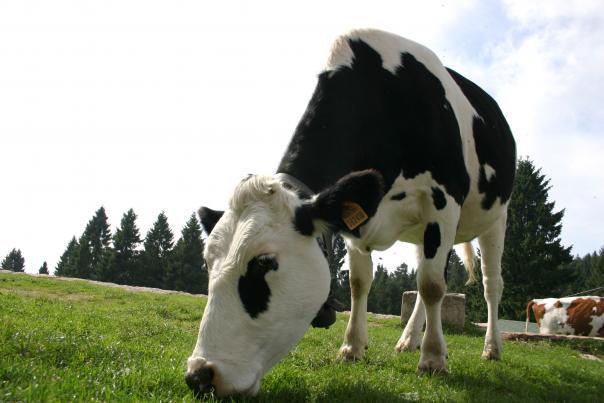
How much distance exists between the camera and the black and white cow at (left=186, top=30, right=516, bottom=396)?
3150mm

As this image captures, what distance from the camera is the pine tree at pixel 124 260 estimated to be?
260 ft

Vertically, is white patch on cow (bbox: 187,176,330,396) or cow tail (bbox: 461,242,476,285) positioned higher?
cow tail (bbox: 461,242,476,285)

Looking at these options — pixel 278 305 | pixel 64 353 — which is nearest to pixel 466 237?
pixel 278 305

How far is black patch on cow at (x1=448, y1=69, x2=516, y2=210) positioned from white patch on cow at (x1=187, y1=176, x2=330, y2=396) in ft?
12.5

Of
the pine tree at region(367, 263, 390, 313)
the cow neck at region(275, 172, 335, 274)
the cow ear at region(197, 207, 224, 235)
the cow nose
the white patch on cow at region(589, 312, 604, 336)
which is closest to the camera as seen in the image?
the cow nose

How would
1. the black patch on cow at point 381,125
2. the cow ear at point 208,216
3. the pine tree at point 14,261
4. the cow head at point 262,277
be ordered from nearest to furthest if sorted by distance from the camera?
1. the cow head at point 262,277
2. the cow ear at point 208,216
3. the black patch on cow at point 381,125
4. the pine tree at point 14,261

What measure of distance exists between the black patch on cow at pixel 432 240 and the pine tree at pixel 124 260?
7970cm

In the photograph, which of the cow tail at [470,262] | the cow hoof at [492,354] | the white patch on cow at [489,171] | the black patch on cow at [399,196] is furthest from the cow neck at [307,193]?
the cow tail at [470,262]

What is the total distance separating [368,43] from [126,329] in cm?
481

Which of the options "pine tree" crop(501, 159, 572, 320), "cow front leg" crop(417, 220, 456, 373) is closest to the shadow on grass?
"cow front leg" crop(417, 220, 456, 373)

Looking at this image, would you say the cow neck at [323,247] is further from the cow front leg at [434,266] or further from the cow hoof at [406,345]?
the cow hoof at [406,345]

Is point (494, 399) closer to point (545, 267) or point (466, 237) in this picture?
point (466, 237)

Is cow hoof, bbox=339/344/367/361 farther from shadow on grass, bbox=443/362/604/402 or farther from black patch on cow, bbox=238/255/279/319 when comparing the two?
black patch on cow, bbox=238/255/279/319

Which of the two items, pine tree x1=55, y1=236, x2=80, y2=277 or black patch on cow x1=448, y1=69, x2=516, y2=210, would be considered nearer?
black patch on cow x1=448, y1=69, x2=516, y2=210
